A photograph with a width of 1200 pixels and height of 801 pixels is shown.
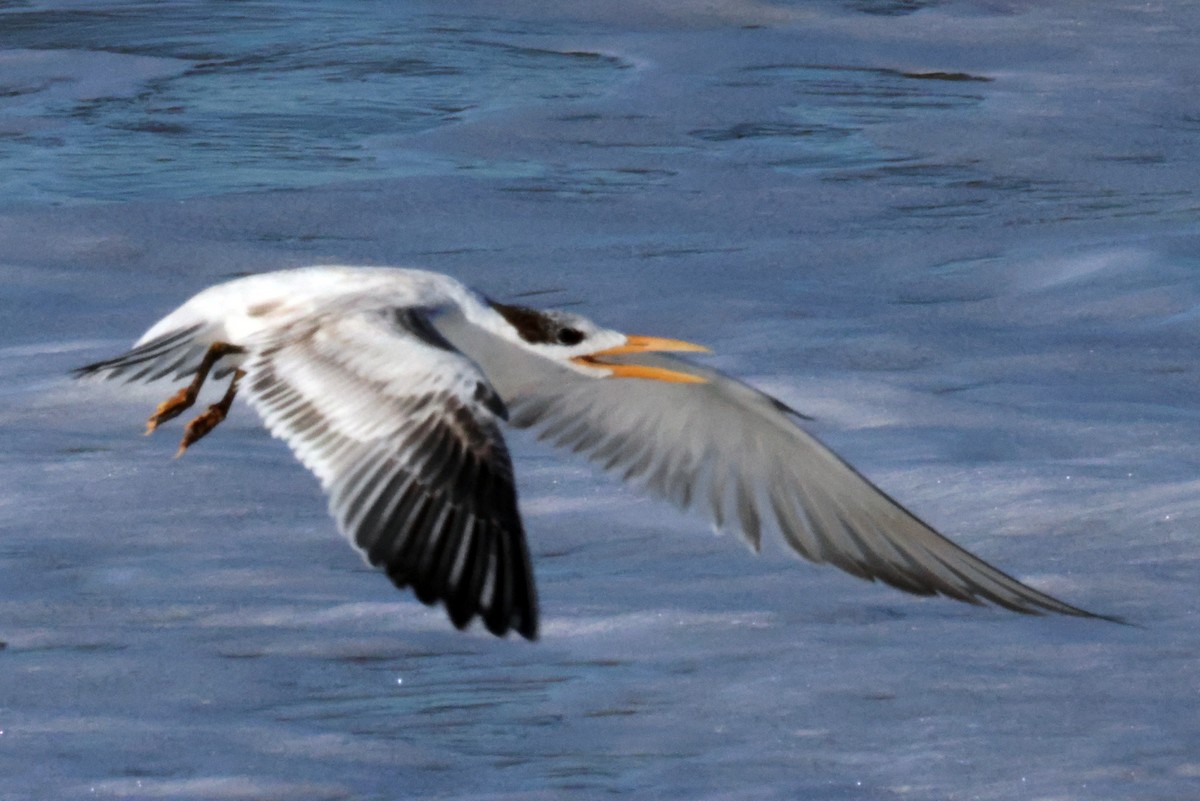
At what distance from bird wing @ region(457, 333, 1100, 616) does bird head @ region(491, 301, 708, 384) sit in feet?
0.23

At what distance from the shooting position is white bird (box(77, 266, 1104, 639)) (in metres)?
3.02

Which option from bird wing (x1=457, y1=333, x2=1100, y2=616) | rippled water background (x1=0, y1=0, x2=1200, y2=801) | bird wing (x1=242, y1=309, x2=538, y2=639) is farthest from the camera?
bird wing (x1=457, y1=333, x2=1100, y2=616)

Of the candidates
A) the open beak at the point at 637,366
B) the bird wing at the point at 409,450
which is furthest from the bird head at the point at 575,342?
the bird wing at the point at 409,450

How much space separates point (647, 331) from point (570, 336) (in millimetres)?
2307

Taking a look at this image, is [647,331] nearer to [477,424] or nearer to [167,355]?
[167,355]

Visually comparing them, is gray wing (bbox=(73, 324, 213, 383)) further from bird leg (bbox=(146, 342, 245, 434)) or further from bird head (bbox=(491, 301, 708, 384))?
bird head (bbox=(491, 301, 708, 384))

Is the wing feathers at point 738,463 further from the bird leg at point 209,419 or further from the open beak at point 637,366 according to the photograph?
the bird leg at point 209,419

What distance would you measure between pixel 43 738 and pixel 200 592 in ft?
2.40

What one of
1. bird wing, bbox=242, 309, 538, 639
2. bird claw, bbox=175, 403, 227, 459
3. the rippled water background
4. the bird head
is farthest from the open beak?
bird claw, bbox=175, 403, 227, 459

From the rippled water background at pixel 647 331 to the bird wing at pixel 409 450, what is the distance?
0.57 m

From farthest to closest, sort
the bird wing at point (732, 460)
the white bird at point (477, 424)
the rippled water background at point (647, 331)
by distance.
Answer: the bird wing at point (732, 460) → the rippled water background at point (647, 331) → the white bird at point (477, 424)

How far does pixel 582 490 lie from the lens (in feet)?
16.0

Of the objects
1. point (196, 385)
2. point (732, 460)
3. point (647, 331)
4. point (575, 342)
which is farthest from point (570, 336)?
point (647, 331)

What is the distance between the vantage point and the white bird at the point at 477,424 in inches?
119
